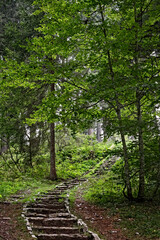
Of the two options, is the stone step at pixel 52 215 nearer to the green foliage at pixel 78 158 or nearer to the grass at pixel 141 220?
the grass at pixel 141 220

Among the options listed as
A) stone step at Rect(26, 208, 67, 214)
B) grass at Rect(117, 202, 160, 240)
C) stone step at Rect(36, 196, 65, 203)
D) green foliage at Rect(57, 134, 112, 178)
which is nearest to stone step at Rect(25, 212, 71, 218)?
stone step at Rect(26, 208, 67, 214)

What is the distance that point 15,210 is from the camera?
670 cm

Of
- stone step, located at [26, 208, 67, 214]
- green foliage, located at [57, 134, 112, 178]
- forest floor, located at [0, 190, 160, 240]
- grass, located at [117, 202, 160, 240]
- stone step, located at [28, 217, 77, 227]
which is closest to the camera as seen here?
forest floor, located at [0, 190, 160, 240]

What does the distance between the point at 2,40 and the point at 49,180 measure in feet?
37.7

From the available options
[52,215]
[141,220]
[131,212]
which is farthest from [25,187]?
[141,220]

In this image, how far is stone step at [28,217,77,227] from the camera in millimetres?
5609

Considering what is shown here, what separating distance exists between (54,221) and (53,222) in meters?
0.04

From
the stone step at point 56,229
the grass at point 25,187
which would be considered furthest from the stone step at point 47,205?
the stone step at point 56,229

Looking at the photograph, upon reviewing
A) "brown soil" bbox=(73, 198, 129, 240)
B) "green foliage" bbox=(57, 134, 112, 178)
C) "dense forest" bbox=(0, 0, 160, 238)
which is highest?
"dense forest" bbox=(0, 0, 160, 238)

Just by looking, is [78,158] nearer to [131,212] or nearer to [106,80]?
[131,212]

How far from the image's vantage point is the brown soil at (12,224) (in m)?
4.52

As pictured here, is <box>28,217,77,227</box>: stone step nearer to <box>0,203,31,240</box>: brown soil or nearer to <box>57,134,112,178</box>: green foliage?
<box>0,203,31,240</box>: brown soil

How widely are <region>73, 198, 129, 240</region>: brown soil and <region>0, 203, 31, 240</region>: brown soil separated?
5.86 feet

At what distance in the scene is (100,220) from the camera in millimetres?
6121
